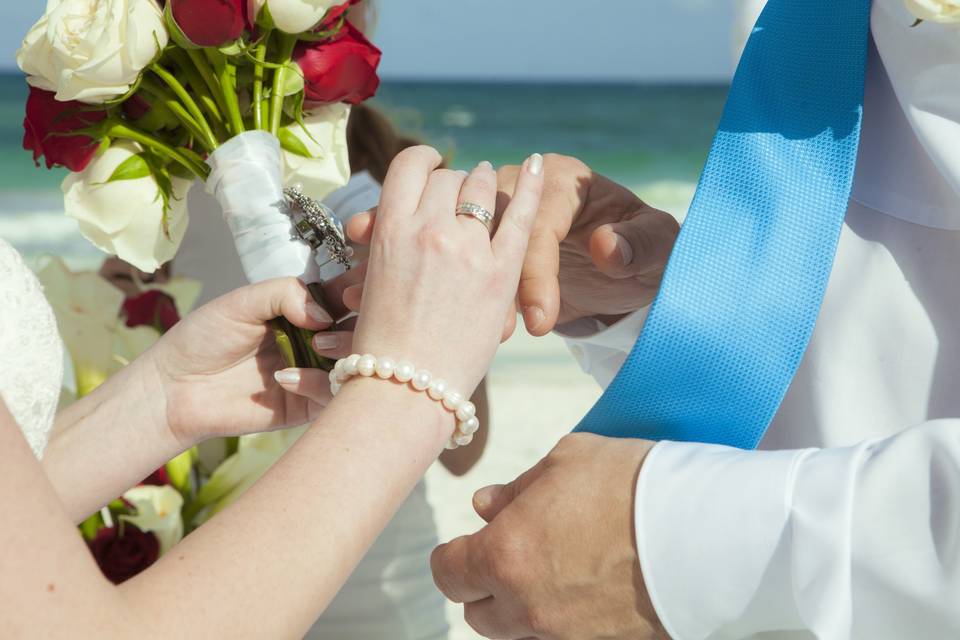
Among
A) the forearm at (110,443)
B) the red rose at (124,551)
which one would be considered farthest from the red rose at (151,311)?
the forearm at (110,443)

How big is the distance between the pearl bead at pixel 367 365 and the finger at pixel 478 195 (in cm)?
24

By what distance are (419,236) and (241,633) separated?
21.5 inches

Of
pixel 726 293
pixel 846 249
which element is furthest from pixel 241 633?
pixel 846 249

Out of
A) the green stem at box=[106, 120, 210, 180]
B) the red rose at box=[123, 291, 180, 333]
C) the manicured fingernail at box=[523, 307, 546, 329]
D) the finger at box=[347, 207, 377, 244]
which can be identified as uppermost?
the green stem at box=[106, 120, 210, 180]

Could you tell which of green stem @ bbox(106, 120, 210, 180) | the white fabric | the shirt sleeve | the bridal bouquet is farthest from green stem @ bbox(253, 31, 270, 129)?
the white fabric

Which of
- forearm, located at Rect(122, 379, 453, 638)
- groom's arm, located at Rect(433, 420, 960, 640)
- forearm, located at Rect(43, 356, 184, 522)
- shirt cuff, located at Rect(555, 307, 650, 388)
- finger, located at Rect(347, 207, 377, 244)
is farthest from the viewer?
shirt cuff, located at Rect(555, 307, 650, 388)

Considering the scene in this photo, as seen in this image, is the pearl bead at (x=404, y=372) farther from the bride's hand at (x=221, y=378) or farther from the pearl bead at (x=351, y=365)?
the bride's hand at (x=221, y=378)

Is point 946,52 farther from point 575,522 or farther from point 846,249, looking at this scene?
point 575,522

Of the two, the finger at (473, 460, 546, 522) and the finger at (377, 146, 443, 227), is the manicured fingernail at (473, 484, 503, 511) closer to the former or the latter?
the finger at (473, 460, 546, 522)

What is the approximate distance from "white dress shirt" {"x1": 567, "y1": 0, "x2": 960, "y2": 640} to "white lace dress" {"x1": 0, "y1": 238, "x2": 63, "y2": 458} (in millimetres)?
767

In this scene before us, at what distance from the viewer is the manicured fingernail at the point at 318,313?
5.12ft

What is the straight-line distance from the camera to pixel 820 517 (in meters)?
1.25

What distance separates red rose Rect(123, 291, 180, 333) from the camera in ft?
8.18

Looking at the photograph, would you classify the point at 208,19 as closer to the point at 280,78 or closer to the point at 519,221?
the point at 280,78
